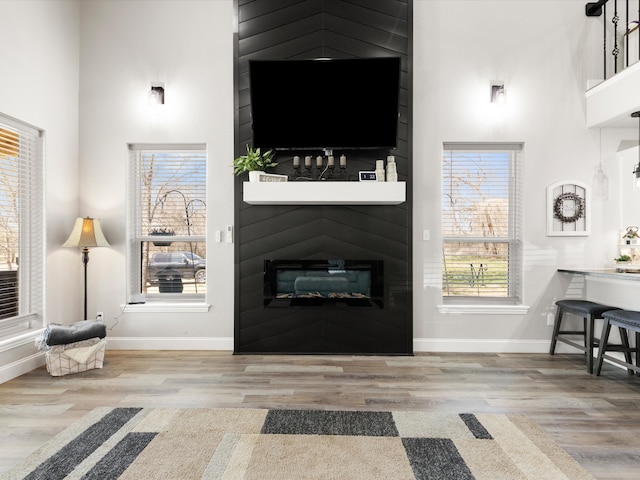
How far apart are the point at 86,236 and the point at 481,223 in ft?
12.3

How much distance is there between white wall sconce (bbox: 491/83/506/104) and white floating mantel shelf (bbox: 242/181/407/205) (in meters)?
1.28

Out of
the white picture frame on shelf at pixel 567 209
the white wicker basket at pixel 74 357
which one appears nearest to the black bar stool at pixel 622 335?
the white picture frame on shelf at pixel 567 209

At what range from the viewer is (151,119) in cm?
432

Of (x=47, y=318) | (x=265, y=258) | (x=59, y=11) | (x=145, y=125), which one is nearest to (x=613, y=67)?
(x=265, y=258)

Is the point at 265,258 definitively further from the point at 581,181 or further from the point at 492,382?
the point at 581,181

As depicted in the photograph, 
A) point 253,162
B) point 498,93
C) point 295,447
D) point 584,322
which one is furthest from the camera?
point 498,93

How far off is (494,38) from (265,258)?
3.06 m

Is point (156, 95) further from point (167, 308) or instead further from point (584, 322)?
point (584, 322)

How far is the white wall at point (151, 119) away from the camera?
14.1 feet

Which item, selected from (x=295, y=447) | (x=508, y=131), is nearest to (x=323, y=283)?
(x=295, y=447)

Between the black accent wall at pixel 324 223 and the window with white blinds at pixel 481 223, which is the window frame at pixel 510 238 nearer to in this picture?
the window with white blinds at pixel 481 223

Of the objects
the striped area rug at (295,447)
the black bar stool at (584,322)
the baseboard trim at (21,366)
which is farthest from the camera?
the black bar stool at (584,322)

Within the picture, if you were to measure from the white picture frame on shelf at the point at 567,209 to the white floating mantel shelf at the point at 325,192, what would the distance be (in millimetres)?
1505

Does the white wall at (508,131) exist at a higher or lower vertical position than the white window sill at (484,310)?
higher
